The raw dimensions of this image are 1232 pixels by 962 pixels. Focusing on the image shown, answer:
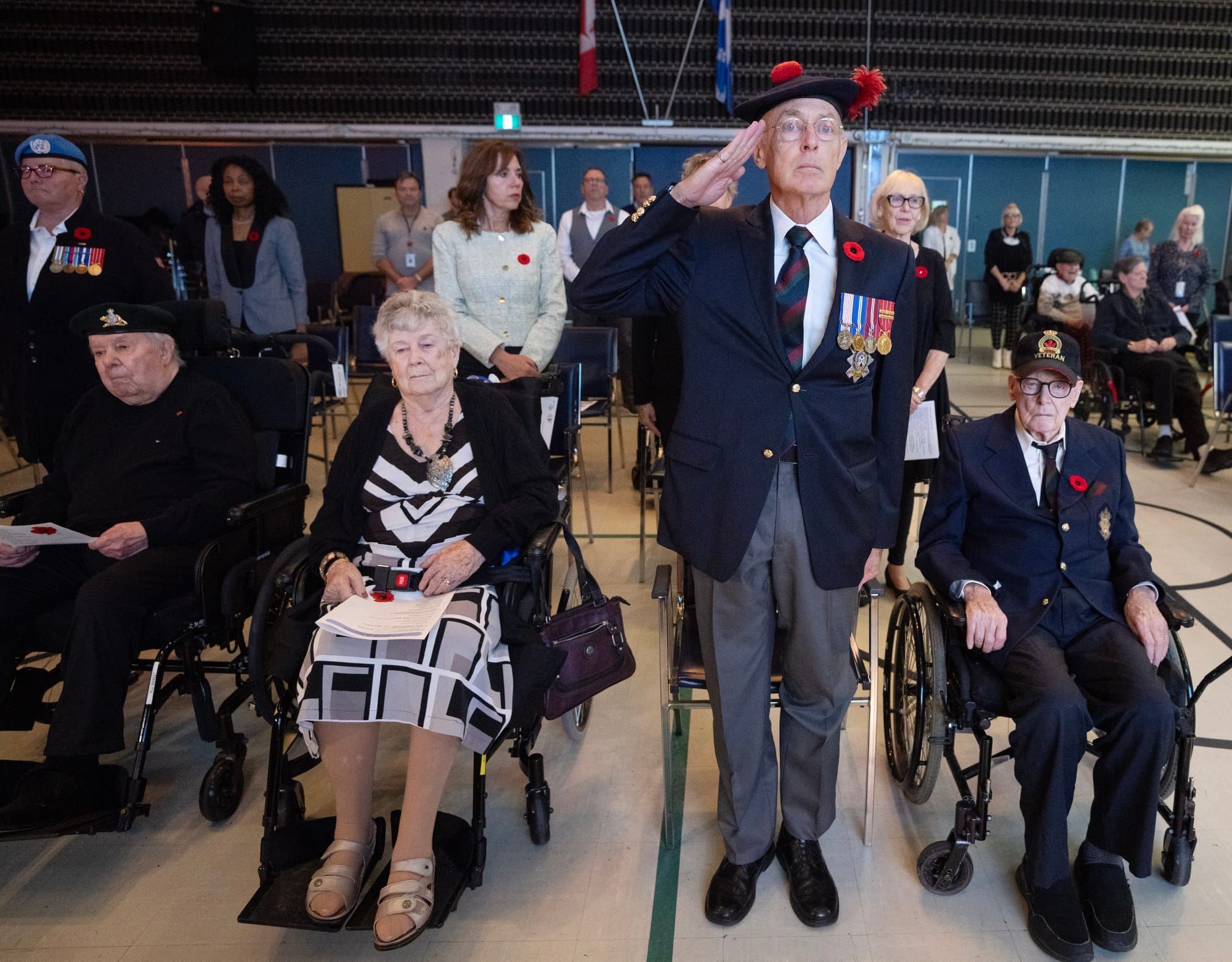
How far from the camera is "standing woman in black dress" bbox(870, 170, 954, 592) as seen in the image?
307 centimetres

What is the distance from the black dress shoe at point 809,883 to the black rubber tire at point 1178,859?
2.62ft

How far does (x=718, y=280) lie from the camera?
1.89 meters

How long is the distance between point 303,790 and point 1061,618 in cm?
203

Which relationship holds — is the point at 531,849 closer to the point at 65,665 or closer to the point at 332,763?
the point at 332,763

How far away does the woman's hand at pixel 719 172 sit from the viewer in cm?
166

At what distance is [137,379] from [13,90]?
393 inches

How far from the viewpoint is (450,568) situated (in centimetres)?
229

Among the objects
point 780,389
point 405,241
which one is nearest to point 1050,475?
point 780,389

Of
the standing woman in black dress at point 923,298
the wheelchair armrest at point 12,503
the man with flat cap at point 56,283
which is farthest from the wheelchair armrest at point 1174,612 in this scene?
the man with flat cap at point 56,283

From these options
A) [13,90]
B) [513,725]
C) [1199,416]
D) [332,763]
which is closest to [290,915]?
[332,763]

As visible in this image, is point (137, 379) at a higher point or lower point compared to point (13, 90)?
lower

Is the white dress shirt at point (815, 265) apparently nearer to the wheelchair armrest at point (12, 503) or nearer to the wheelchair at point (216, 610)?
the wheelchair at point (216, 610)

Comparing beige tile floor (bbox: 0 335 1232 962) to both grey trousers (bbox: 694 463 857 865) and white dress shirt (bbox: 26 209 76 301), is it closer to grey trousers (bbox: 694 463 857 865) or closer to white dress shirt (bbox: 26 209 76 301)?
grey trousers (bbox: 694 463 857 865)

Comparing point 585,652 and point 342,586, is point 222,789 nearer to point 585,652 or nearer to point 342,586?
point 342,586
